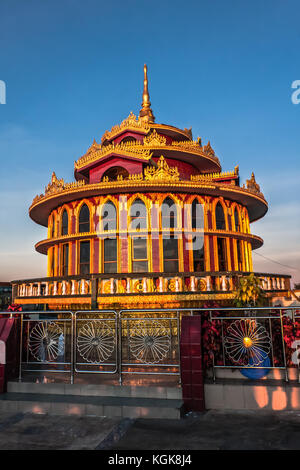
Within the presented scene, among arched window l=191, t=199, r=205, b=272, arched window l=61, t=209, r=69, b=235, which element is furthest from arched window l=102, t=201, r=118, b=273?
arched window l=191, t=199, r=205, b=272

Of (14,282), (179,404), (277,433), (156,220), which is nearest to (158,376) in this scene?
(179,404)

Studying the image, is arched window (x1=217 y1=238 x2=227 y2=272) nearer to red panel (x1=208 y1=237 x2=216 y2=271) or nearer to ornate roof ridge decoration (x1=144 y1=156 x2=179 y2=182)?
red panel (x1=208 y1=237 x2=216 y2=271)

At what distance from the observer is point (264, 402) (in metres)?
6.44

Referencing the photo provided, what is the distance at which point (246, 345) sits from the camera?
23.1ft

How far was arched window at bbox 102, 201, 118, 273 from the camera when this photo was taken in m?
18.7

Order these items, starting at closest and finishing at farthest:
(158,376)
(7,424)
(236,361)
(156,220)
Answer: (7,424), (236,361), (158,376), (156,220)

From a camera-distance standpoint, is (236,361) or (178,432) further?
(236,361)

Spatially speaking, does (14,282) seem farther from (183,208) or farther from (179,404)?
(179,404)

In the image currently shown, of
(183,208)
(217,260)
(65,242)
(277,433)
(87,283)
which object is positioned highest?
(183,208)

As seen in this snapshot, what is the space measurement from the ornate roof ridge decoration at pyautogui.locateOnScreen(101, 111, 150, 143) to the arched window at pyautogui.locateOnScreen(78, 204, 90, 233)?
627cm

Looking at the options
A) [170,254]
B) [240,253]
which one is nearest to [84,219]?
[170,254]
